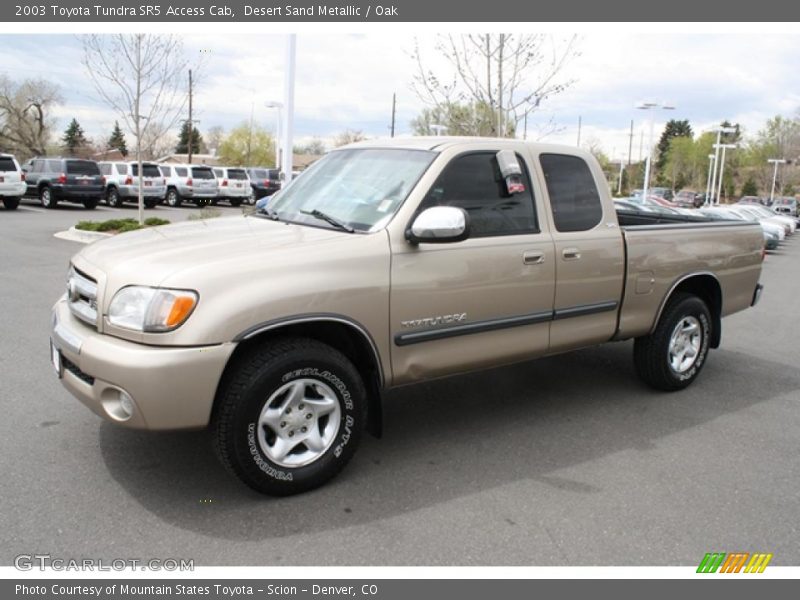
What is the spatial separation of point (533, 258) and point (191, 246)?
2.12 m

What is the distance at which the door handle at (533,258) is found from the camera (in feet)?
14.3

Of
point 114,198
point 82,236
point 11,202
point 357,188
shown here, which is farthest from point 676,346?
point 114,198

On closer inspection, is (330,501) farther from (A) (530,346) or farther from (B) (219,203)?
(B) (219,203)

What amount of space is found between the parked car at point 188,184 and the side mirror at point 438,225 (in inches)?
1039

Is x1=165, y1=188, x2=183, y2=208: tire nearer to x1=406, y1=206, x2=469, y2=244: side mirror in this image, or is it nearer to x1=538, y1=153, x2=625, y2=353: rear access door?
x1=538, y1=153, x2=625, y2=353: rear access door

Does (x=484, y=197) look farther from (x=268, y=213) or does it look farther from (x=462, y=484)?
(x=462, y=484)

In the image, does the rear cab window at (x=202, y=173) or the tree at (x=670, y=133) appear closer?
the rear cab window at (x=202, y=173)

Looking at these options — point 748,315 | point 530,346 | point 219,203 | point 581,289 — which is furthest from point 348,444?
point 219,203

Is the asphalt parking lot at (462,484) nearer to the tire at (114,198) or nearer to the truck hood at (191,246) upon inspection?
the truck hood at (191,246)

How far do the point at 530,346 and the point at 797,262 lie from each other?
18006 mm

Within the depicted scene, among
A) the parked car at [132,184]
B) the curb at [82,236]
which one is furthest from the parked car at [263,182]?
the curb at [82,236]

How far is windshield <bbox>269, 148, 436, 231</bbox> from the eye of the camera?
4.04 metres

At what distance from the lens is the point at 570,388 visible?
572 centimetres

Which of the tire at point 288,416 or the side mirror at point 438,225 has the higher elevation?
the side mirror at point 438,225
